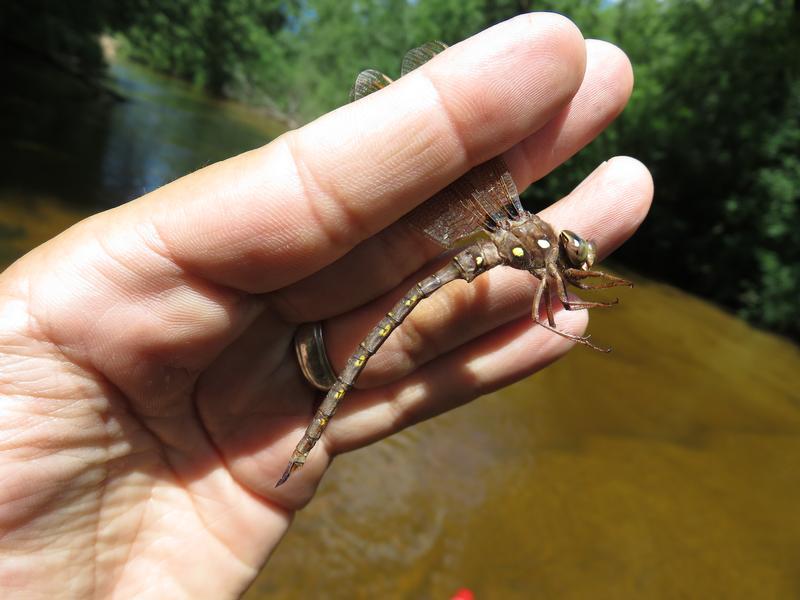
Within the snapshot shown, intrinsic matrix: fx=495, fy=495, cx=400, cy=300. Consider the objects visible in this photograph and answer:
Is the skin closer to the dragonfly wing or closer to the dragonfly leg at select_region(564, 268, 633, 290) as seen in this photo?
the dragonfly wing

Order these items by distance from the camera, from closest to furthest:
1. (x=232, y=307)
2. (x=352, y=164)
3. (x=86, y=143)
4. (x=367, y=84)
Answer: (x=352, y=164), (x=232, y=307), (x=367, y=84), (x=86, y=143)

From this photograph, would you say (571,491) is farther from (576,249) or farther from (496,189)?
(496,189)

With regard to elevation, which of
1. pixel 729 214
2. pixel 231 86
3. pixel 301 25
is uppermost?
pixel 301 25

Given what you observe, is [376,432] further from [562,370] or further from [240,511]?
[562,370]

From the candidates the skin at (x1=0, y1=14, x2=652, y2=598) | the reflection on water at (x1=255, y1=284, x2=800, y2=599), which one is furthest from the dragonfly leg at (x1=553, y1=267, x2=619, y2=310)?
the reflection on water at (x1=255, y1=284, x2=800, y2=599)

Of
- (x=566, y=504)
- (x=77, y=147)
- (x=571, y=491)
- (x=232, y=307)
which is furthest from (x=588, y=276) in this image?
(x=77, y=147)

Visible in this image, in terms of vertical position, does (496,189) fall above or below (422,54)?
below

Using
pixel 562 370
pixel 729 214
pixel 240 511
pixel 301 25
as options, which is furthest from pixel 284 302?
pixel 301 25
